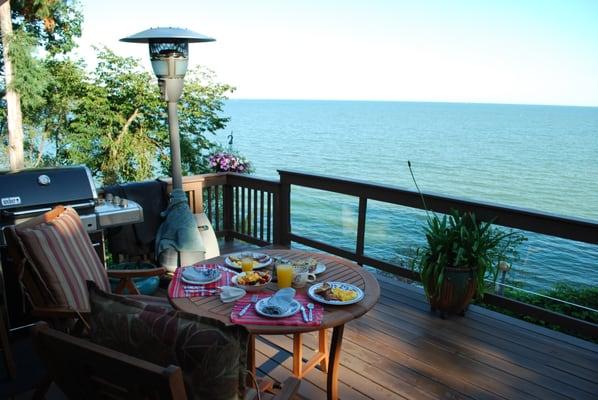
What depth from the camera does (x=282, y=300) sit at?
1.98m

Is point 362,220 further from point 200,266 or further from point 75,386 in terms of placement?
point 75,386

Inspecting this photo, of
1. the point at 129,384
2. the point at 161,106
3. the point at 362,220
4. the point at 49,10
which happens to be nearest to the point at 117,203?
the point at 362,220

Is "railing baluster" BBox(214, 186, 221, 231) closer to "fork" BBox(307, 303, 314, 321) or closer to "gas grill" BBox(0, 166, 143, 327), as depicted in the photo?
"gas grill" BBox(0, 166, 143, 327)

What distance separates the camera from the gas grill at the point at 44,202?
9.25 feet

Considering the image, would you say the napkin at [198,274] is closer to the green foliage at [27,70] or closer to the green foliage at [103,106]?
the green foliage at [103,106]

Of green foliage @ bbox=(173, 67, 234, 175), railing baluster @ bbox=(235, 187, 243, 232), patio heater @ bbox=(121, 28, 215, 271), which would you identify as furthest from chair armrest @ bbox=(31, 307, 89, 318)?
green foliage @ bbox=(173, 67, 234, 175)

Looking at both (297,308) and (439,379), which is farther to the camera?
(439,379)

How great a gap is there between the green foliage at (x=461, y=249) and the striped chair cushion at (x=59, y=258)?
228cm

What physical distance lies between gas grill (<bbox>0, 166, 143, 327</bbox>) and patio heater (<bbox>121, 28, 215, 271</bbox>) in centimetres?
42

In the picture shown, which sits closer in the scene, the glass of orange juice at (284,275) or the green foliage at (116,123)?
the glass of orange juice at (284,275)

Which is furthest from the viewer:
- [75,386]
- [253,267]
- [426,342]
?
[426,342]

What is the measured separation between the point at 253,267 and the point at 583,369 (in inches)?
83.4

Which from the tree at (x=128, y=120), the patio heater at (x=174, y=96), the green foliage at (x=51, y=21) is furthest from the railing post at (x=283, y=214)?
the green foliage at (x=51, y=21)

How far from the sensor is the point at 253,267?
7.98 feet
